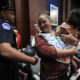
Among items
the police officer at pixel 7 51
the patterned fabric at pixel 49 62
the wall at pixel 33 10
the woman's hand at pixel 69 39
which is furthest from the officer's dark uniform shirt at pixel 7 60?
the wall at pixel 33 10

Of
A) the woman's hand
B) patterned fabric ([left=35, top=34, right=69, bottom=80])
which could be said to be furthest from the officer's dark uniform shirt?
the woman's hand

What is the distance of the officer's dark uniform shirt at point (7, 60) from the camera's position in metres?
0.70

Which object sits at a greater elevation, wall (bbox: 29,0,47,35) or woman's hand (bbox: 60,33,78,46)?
wall (bbox: 29,0,47,35)

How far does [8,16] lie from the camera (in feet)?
2.63

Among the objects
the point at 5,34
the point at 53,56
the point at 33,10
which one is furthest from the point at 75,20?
the point at 33,10

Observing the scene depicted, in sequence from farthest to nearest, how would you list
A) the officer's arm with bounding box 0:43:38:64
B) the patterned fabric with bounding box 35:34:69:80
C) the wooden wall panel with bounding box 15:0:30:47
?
the wooden wall panel with bounding box 15:0:30:47, the patterned fabric with bounding box 35:34:69:80, the officer's arm with bounding box 0:43:38:64

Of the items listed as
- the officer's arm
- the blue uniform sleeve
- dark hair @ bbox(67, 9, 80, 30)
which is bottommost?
the officer's arm

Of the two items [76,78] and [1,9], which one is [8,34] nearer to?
[1,9]

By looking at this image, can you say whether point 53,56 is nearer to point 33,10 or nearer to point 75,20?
point 75,20

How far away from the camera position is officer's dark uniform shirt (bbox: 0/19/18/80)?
70cm

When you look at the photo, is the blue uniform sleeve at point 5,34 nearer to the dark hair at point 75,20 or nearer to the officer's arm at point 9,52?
the officer's arm at point 9,52

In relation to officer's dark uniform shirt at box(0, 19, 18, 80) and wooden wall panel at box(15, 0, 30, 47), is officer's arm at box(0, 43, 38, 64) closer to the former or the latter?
officer's dark uniform shirt at box(0, 19, 18, 80)

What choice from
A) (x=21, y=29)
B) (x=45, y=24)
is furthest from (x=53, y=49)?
(x=21, y=29)

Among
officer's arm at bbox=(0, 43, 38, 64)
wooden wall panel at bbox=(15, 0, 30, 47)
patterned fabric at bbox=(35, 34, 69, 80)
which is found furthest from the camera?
wooden wall panel at bbox=(15, 0, 30, 47)
